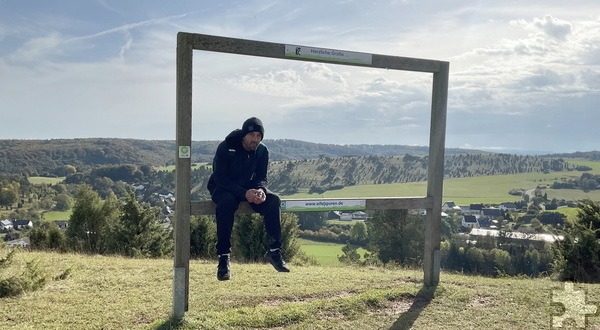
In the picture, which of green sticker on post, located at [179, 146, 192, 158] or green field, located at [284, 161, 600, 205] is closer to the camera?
green sticker on post, located at [179, 146, 192, 158]

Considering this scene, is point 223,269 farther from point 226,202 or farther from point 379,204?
point 379,204

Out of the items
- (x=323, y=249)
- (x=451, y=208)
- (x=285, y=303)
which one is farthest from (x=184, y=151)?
(x=451, y=208)

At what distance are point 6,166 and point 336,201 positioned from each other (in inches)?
3785

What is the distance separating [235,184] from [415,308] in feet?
9.30

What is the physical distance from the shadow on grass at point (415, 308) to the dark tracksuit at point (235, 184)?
1.69 meters

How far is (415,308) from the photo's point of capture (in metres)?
5.61

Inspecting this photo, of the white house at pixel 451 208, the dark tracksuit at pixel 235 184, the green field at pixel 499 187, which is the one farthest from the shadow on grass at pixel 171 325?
the green field at pixel 499 187

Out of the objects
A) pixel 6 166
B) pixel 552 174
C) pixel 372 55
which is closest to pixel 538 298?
pixel 372 55

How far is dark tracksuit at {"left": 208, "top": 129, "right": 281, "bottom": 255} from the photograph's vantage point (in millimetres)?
4930

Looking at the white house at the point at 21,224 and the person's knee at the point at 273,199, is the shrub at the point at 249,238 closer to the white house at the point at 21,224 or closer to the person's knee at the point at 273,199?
the person's knee at the point at 273,199

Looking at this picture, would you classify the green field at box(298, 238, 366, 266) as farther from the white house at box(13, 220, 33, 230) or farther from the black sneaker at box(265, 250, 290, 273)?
the white house at box(13, 220, 33, 230)

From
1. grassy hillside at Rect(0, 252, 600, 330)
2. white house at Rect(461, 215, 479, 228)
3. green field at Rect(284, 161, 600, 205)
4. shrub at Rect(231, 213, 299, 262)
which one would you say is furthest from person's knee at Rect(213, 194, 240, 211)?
green field at Rect(284, 161, 600, 205)

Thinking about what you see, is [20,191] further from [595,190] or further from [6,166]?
[595,190]

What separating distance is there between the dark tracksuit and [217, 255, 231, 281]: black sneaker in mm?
74
